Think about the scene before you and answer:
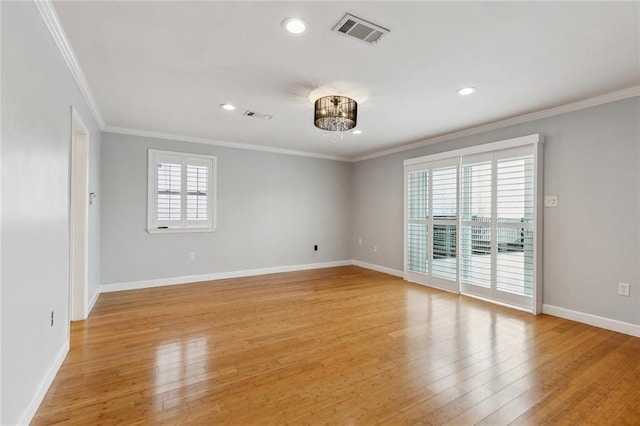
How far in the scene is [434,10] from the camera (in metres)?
1.94

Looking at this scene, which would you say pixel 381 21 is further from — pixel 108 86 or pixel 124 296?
pixel 124 296

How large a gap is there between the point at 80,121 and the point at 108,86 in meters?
0.45

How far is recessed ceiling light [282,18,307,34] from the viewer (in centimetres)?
205

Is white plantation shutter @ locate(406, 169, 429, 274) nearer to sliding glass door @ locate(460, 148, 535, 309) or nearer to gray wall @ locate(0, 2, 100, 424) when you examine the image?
sliding glass door @ locate(460, 148, 535, 309)

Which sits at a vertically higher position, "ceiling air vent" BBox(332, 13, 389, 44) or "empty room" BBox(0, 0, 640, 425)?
"ceiling air vent" BBox(332, 13, 389, 44)

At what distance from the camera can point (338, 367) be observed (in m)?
2.44

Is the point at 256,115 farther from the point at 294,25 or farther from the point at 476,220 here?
the point at 476,220

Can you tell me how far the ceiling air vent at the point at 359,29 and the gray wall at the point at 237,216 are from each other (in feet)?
12.7

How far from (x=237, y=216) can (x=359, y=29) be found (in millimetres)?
4202

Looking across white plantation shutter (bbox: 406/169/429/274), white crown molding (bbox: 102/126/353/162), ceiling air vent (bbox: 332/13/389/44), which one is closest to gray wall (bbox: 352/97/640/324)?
white plantation shutter (bbox: 406/169/429/274)

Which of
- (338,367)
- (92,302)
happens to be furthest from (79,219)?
(338,367)

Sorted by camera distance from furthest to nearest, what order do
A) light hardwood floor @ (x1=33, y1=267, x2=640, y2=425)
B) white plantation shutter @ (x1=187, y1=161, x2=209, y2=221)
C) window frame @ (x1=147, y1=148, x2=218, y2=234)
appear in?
1. white plantation shutter @ (x1=187, y1=161, x2=209, y2=221)
2. window frame @ (x1=147, y1=148, x2=218, y2=234)
3. light hardwood floor @ (x1=33, y1=267, x2=640, y2=425)

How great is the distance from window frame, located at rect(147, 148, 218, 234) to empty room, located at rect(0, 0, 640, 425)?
32 millimetres

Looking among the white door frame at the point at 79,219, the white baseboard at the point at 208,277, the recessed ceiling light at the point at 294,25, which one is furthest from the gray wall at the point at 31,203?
the white baseboard at the point at 208,277
